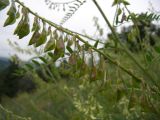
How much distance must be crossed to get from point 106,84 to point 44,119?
2.83 metres

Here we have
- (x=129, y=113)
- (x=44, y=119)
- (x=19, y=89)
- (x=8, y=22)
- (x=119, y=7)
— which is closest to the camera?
(x=8, y=22)

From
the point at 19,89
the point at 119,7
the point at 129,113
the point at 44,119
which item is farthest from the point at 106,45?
the point at 19,89

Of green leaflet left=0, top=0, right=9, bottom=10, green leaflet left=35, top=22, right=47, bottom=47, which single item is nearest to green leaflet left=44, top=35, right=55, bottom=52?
green leaflet left=35, top=22, right=47, bottom=47

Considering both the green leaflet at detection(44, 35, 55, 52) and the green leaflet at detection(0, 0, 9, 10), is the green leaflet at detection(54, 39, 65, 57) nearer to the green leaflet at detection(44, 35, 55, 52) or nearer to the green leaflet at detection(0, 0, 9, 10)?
the green leaflet at detection(44, 35, 55, 52)

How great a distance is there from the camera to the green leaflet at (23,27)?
841 mm

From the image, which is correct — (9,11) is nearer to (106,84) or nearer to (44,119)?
(106,84)

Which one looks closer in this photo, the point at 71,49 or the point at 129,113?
the point at 71,49

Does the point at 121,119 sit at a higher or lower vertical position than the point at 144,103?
lower

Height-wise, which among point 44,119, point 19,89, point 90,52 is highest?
point 90,52

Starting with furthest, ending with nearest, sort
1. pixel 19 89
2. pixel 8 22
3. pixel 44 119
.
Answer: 1. pixel 19 89
2. pixel 44 119
3. pixel 8 22

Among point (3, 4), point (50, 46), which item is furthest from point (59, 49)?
point (3, 4)

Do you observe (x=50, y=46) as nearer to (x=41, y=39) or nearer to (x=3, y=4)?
(x=41, y=39)

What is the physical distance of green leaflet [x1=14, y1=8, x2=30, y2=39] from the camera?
841 mm

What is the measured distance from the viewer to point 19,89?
1581 centimetres
